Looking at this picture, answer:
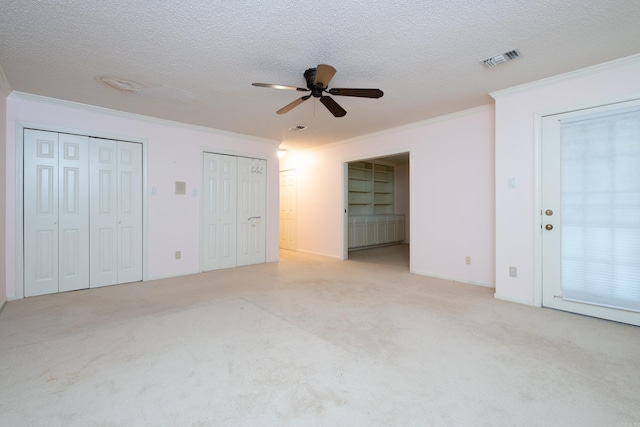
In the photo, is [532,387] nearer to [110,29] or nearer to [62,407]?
[62,407]

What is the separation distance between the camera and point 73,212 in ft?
12.8

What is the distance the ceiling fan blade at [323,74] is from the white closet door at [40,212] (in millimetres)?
3600

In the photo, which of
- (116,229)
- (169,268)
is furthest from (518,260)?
(116,229)

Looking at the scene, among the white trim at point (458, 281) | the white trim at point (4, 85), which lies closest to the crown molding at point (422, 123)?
the white trim at point (458, 281)

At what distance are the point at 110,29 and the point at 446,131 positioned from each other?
4.19 metres

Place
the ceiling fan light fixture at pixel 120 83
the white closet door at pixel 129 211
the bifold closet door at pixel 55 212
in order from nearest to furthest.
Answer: the ceiling fan light fixture at pixel 120 83
the bifold closet door at pixel 55 212
the white closet door at pixel 129 211

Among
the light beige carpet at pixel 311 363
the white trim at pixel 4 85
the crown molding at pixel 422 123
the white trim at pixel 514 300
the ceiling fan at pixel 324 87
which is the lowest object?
the light beige carpet at pixel 311 363

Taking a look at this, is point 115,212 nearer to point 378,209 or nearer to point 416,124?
point 416,124

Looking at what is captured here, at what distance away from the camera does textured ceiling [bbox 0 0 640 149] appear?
204 centimetres

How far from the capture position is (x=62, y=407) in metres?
1.61

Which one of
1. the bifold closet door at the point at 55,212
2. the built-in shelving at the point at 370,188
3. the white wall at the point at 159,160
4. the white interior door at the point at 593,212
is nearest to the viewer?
the white interior door at the point at 593,212

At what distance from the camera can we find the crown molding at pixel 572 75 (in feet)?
8.87

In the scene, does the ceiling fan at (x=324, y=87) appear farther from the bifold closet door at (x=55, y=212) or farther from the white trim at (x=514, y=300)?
the bifold closet door at (x=55, y=212)

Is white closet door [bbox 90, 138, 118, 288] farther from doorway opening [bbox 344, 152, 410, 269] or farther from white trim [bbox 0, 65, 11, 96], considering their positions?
doorway opening [bbox 344, 152, 410, 269]
